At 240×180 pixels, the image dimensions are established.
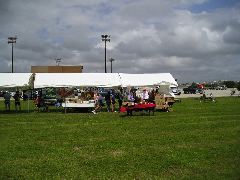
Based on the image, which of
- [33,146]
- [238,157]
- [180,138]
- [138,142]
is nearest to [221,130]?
[180,138]

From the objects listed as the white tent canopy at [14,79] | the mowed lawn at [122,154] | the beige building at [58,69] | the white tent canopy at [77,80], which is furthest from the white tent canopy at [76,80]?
the beige building at [58,69]

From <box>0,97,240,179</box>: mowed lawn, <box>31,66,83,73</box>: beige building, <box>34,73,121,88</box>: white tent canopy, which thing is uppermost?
<box>31,66,83,73</box>: beige building

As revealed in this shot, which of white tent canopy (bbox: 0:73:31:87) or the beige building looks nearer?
white tent canopy (bbox: 0:73:31:87)

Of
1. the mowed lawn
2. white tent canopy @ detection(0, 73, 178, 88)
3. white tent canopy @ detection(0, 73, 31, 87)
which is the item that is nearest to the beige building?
white tent canopy @ detection(0, 73, 178, 88)

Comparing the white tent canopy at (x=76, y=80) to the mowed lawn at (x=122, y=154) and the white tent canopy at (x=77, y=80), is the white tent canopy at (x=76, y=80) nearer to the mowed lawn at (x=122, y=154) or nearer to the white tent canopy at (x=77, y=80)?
the white tent canopy at (x=77, y=80)

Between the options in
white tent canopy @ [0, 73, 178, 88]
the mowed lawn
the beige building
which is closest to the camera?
the mowed lawn

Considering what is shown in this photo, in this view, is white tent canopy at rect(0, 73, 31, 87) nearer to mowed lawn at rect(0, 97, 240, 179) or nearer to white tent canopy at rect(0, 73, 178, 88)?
white tent canopy at rect(0, 73, 178, 88)

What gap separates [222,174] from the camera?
8430 millimetres

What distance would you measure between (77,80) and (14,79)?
477cm

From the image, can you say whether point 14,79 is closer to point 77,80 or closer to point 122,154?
point 77,80

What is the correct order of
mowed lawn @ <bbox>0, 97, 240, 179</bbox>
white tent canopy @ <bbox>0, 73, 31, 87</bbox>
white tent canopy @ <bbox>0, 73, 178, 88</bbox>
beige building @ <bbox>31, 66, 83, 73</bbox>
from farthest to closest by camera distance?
beige building @ <bbox>31, 66, 83, 73</bbox>, white tent canopy @ <bbox>0, 73, 178, 88</bbox>, white tent canopy @ <bbox>0, 73, 31, 87</bbox>, mowed lawn @ <bbox>0, 97, 240, 179</bbox>

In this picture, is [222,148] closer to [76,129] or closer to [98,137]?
[98,137]

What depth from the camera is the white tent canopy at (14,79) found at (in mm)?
29355

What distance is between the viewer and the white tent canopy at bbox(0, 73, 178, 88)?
97.5 ft
